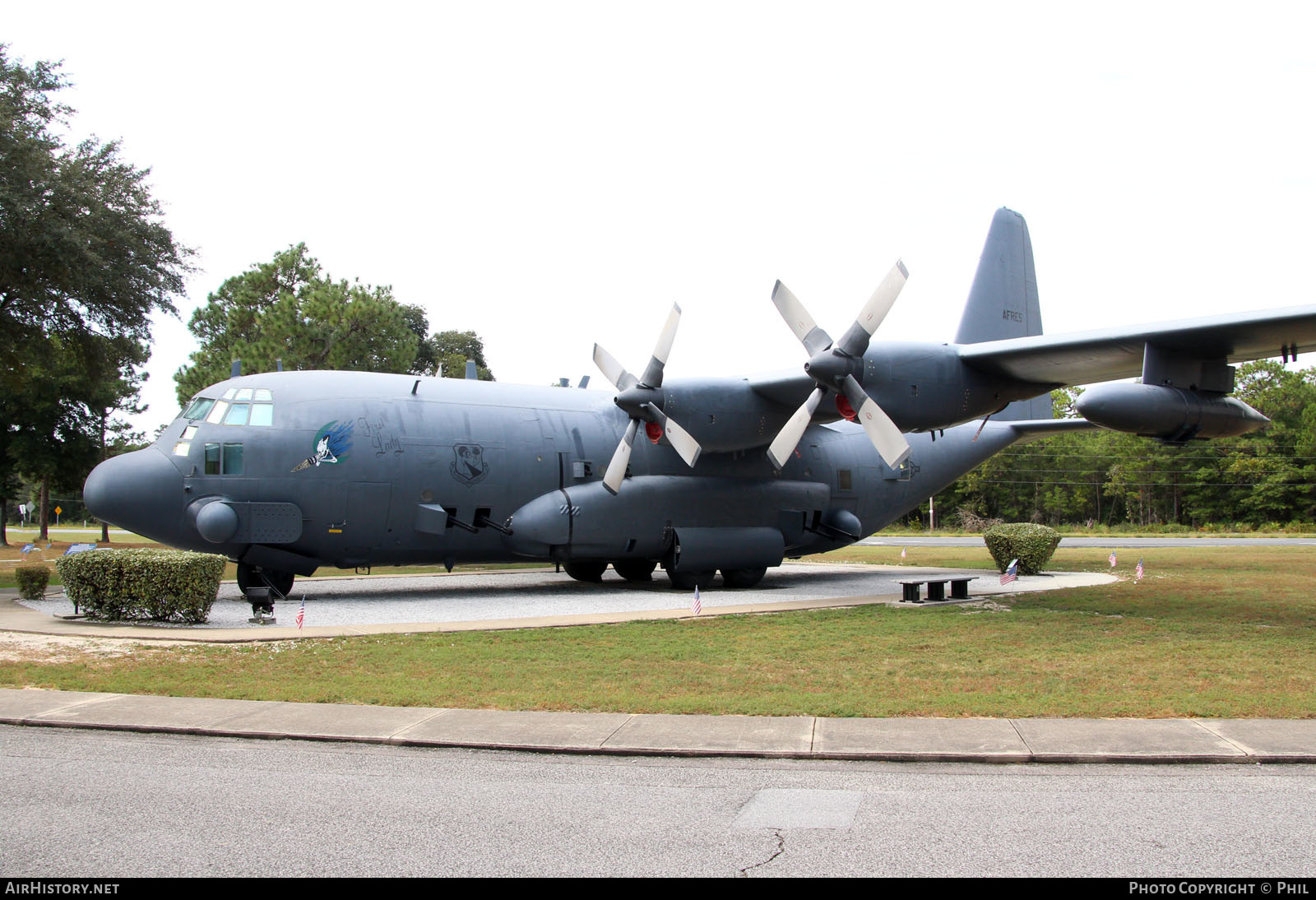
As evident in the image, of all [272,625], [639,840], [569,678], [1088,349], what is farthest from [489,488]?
[639,840]

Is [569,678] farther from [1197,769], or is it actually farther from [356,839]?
[1197,769]

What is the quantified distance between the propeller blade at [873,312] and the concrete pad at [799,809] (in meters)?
12.1

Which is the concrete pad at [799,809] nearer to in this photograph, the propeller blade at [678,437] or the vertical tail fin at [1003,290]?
the propeller blade at [678,437]

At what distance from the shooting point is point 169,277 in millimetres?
24234

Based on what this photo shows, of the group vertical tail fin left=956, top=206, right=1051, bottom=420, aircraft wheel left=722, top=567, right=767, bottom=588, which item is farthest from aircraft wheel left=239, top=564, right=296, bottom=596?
vertical tail fin left=956, top=206, right=1051, bottom=420

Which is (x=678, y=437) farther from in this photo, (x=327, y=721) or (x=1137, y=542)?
(x=1137, y=542)

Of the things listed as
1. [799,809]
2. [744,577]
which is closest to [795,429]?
[744,577]

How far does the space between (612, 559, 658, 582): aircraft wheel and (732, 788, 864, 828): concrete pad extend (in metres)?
17.7

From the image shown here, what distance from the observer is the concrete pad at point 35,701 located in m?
8.73

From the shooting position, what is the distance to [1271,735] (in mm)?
7891

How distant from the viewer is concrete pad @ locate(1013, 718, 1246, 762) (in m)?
7.34

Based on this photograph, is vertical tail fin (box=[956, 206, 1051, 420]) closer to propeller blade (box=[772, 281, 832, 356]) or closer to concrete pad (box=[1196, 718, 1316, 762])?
propeller blade (box=[772, 281, 832, 356])

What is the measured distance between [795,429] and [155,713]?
1235 centimetres
